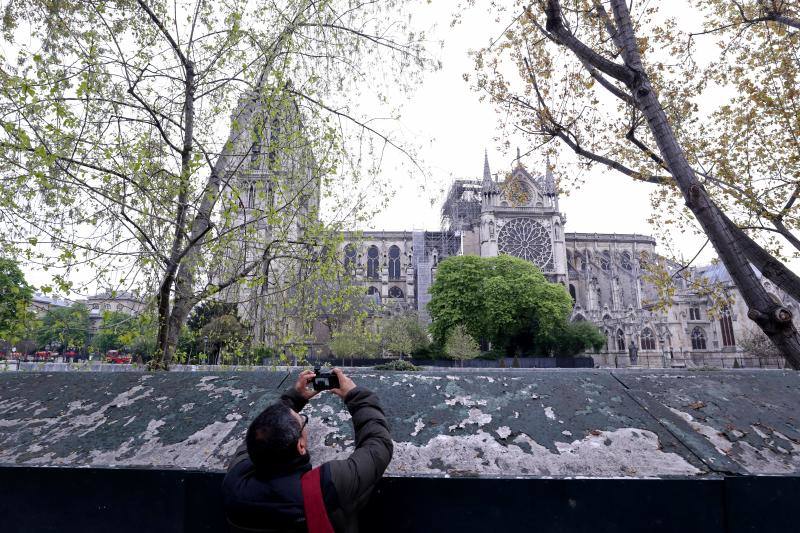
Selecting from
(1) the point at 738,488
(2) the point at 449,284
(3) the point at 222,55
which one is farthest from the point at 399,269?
(1) the point at 738,488

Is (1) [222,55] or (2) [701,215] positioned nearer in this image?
(2) [701,215]

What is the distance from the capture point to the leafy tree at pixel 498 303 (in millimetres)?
39031

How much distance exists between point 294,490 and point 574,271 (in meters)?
64.0

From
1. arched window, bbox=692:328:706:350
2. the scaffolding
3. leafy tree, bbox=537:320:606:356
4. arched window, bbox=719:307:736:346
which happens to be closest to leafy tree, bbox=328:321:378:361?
leafy tree, bbox=537:320:606:356

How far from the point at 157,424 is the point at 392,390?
1.22 metres

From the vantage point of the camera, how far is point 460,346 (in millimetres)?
36656

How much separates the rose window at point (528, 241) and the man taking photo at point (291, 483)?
56.1 m

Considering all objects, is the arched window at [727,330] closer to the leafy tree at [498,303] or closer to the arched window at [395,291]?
the leafy tree at [498,303]

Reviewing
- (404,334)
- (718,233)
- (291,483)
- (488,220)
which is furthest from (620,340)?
Answer: (291,483)

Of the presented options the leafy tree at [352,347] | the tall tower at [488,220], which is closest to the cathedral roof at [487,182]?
the tall tower at [488,220]

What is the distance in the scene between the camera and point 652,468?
202 cm

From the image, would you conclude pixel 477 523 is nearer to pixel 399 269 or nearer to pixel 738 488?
pixel 738 488

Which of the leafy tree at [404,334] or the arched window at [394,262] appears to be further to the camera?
the arched window at [394,262]

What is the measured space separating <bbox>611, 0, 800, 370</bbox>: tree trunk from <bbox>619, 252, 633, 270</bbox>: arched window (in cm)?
6360
